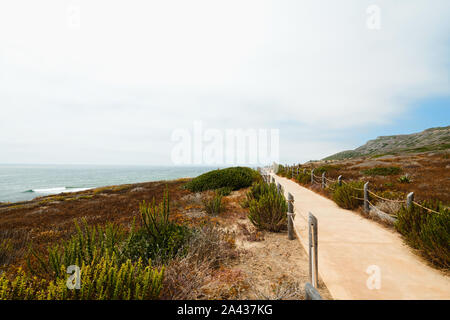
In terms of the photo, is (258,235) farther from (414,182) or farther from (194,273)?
(414,182)

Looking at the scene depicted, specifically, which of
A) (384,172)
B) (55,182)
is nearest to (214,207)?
(384,172)

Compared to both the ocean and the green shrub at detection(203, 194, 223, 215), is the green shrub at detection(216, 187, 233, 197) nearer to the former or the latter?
the green shrub at detection(203, 194, 223, 215)

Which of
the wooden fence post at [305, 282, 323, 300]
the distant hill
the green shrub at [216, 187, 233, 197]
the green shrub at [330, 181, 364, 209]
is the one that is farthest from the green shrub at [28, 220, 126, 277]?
the distant hill

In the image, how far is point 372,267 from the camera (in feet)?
11.0

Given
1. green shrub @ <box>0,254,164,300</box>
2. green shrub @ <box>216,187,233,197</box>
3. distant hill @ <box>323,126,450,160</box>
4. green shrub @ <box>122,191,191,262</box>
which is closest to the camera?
green shrub @ <box>0,254,164,300</box>

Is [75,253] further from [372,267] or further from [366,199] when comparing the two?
[366,199]

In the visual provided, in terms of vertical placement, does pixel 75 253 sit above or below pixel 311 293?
below

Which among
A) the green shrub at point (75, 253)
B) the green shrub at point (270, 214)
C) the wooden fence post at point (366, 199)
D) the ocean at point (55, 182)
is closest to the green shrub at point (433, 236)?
the wooden fence post at point (366, 199)

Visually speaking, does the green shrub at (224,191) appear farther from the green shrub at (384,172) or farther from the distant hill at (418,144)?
the distant hill at (418,144)

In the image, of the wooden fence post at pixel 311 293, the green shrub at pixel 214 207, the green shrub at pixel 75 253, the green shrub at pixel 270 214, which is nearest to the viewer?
the wooden fence post at pixel 311 293

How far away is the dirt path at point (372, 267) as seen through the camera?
2.71 m

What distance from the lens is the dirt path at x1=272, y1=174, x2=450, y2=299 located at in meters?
2.71

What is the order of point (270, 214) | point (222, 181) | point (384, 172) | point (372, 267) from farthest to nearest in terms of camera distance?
point (384, 172) → point (222, 181) → point (270, 214) → point (372, 267)
